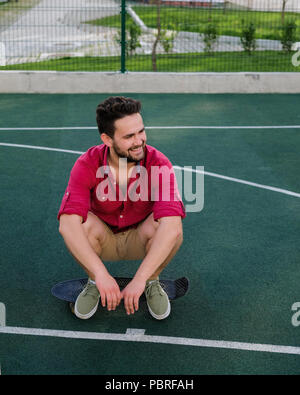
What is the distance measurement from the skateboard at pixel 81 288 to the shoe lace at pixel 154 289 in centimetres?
15

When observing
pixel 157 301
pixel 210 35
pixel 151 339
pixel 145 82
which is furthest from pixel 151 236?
pixel 210 35

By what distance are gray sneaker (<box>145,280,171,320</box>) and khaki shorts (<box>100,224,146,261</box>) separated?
10.3 inches

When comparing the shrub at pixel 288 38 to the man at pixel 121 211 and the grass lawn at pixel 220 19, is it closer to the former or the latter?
the grass lawn at pixel 220 19

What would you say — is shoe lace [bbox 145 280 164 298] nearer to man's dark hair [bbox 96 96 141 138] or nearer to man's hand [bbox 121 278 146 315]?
man's hand [bbox 121 278 146 315]

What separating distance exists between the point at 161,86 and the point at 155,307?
8.01m

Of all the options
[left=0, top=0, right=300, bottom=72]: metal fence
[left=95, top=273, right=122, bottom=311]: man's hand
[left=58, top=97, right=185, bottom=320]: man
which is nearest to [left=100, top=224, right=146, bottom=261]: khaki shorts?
[left=58, top=97, right=185, bottom=320]: man

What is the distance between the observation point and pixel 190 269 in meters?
4.59

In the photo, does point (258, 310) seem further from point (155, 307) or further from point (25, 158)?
point (25, 158)

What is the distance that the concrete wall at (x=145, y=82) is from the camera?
36.7 ft

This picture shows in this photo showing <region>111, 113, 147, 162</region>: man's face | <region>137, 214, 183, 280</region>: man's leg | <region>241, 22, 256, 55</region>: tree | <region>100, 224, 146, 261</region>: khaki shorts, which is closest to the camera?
<region>111, 113, 147, 162</region>: man's face

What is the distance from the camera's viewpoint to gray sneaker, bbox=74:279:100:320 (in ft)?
12.6

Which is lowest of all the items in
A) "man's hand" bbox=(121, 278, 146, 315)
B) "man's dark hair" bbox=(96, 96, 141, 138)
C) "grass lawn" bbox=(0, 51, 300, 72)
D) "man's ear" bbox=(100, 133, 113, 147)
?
"man's hand" bbox=(121, 278, 146, 315)

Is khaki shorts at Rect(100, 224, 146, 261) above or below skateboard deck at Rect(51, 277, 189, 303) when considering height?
above

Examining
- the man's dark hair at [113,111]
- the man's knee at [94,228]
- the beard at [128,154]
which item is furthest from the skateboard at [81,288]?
the man's dark hair at [113,111]
